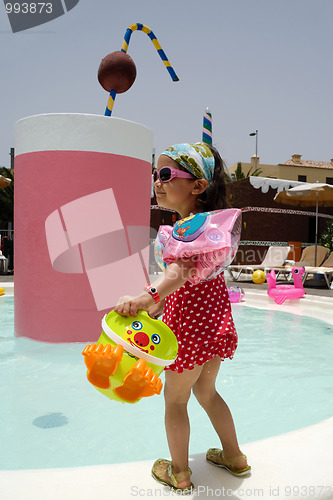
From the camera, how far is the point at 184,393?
5.23ft

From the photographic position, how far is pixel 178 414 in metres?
1.58

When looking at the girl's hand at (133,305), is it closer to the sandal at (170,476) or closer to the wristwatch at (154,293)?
the wristwatch at (154,293)

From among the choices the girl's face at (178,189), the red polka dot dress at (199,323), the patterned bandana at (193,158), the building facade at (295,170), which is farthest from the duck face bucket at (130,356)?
the building facade at (295,170)

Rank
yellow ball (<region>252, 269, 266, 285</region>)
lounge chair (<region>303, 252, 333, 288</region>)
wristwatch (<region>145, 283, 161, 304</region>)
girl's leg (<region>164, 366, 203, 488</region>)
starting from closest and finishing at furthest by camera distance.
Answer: wristwatch (<region>145, 283, 161, 304</region>)
girl's leg (<region>164, 366, 203, 488</region>)
lounge chair (<region>303, 252, 333, 288</region>)
yellow ball (<region>252, 269, 266, 285</region>)

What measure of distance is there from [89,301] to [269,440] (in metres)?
2.80

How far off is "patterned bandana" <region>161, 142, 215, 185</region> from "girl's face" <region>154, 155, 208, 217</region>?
0.08 feet

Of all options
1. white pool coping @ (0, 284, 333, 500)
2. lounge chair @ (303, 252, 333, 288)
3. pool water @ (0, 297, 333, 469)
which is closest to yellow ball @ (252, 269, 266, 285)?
lounge chair @ (303, 252, 333, 288)

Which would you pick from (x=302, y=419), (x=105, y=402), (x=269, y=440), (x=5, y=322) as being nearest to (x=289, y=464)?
(x=269, y=440)

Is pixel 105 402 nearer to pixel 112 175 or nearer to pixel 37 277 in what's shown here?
A: pixel 37 277

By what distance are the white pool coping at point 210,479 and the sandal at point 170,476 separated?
26 mm

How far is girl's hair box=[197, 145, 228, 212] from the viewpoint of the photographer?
178cm

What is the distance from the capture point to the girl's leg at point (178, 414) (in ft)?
5.11

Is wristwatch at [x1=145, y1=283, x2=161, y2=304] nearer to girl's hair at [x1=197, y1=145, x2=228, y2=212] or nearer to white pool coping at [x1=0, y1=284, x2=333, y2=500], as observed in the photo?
girl's hair at [x1=197, y1=145, x2=228, y2=212]

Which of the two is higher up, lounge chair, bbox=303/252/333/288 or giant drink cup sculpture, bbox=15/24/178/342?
giant drink cup sculpture, bbox=15/24/178/342
